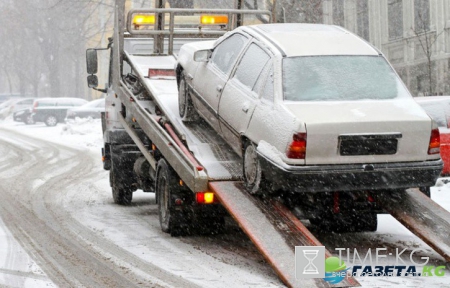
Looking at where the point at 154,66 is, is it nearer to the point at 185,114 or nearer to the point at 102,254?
the point at 185,114

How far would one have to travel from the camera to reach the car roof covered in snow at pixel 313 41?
9008 millimetres

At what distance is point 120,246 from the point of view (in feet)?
31.4

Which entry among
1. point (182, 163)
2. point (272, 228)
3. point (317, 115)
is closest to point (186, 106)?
point (182, 163)

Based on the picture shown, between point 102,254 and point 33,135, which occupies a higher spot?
point 102,254

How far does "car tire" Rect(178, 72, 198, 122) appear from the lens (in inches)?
418

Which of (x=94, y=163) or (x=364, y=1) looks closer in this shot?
(x=94, y=163)

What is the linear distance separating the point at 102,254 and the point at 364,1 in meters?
26.3

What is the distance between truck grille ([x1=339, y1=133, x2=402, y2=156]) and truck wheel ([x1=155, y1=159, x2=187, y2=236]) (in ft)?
7.86

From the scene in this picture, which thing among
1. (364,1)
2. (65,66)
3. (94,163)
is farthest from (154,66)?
(65,66)

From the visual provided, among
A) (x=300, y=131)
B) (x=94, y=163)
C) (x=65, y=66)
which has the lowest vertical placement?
(x=65, y=66)

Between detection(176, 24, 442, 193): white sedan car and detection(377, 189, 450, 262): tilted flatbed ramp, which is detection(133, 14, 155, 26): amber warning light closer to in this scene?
detection(176, 24, 442, 193): white sedan car

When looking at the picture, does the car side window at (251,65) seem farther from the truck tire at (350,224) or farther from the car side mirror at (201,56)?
the truck tire at (350,224)

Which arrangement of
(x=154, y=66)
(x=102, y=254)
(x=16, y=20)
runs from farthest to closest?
(x=16, y=20) < (x=154, y=66) < (x=102, y=254)

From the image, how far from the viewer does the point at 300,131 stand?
7.84 meters
